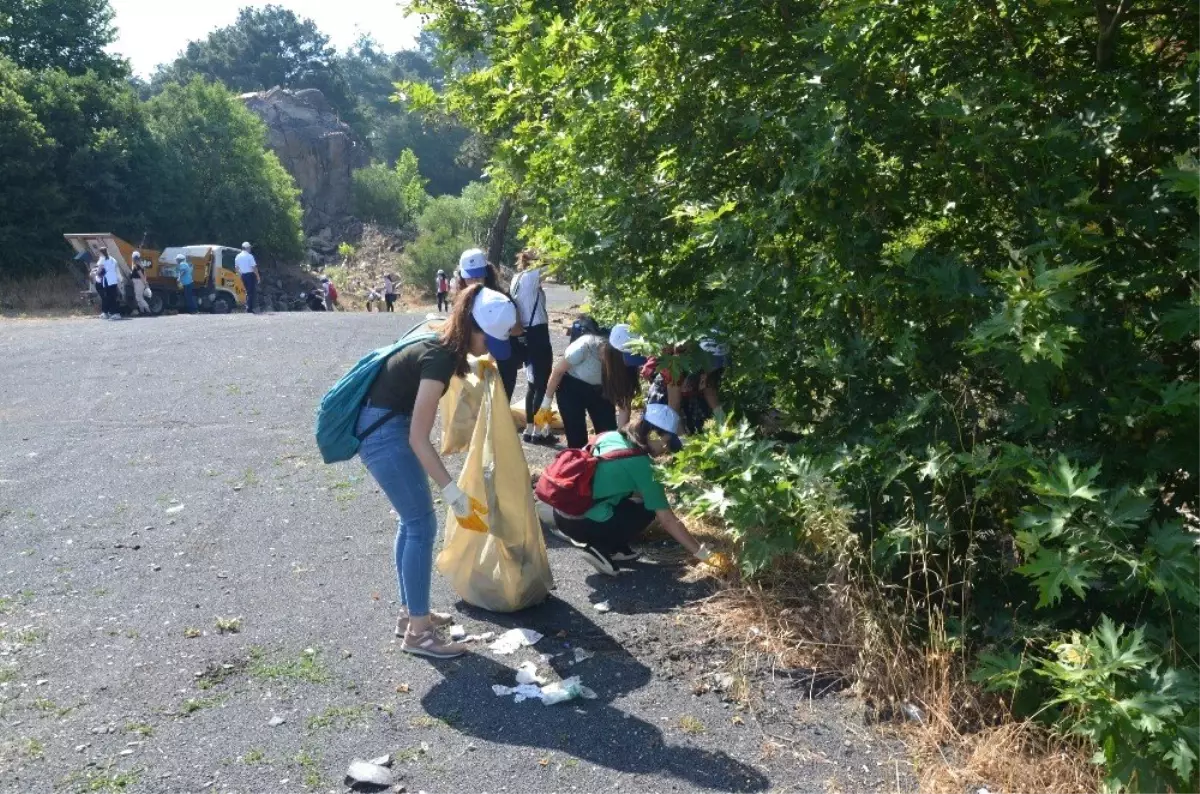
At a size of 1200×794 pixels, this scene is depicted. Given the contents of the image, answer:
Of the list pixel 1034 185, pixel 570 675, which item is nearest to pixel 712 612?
pixel 570 675

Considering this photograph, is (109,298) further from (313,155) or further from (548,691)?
(313,155)

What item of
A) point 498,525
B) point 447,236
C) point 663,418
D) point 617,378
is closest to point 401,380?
point 498,525

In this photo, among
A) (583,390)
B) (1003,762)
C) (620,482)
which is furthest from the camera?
(583,390)

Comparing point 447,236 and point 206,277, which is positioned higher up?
point 447,236

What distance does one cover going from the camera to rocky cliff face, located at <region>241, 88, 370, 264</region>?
54438mm

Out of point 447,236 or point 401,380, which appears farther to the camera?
point 447,236

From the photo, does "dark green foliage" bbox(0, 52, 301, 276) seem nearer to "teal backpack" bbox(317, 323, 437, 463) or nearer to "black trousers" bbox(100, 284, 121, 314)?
"black trousers" bbox(100, 284, 121, 314)

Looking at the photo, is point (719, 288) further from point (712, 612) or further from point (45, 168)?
point (45, 168)

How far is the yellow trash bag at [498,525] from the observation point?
5.26 metres

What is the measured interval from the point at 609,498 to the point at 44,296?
27723mm

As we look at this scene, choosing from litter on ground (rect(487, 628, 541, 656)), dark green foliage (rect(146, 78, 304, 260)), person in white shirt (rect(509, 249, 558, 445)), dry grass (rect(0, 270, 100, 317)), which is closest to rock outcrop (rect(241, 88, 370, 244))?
dark green foliage (rect(146, 78, 304, 260))

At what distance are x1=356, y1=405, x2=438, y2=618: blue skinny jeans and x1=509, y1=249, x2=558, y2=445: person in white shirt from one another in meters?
3.29

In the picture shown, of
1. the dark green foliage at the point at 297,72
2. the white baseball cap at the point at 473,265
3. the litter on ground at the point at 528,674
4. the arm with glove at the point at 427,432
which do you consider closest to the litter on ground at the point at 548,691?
the litter on ground at the point at 528,674

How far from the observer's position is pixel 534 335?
8664 millimetres
